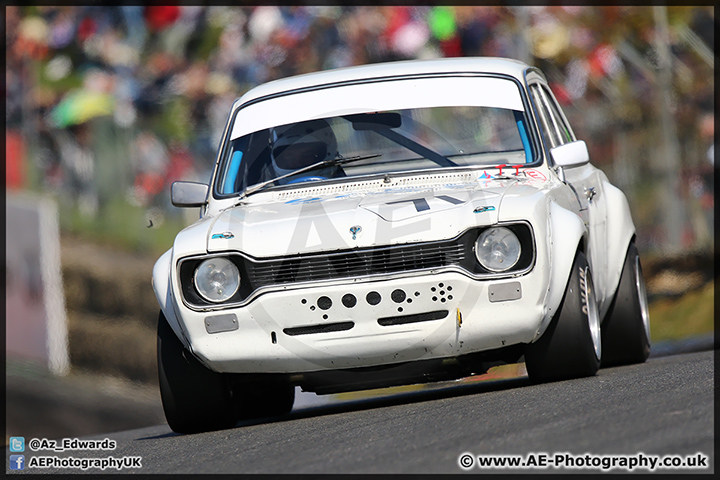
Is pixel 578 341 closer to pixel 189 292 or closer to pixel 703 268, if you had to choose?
pixel 189 292

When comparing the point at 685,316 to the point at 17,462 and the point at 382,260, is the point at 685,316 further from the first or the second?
the point at 17,462

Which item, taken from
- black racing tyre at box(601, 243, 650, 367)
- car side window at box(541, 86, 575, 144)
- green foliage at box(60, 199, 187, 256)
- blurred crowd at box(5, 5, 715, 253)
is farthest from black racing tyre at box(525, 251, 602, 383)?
green foliage at box(60, 199, 187, 256)

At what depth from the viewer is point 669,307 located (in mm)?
13047

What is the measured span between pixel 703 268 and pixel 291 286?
9.17 meters

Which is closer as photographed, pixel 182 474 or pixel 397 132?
pixel 182 474

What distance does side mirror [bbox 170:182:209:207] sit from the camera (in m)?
6.41

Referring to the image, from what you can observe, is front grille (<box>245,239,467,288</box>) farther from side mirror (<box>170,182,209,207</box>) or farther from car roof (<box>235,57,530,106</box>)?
car roof (<box>235,57,530,106</box>)

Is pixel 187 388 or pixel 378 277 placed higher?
pixel 378 277

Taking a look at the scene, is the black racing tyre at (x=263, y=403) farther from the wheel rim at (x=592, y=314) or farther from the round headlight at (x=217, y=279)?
the wheel rim at (x=592, y=314)

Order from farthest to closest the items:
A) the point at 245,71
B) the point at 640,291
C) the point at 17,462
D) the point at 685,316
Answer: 1. the point at 245,71
2. the point at 685,316
3. the point at 640,291
4. the point at 17,462

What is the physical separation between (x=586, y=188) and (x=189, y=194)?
2.21m

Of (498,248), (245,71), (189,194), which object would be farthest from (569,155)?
(245,71)

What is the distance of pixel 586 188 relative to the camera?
6539 mm

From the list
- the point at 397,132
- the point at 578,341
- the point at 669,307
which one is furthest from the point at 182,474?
the point at 669,307
